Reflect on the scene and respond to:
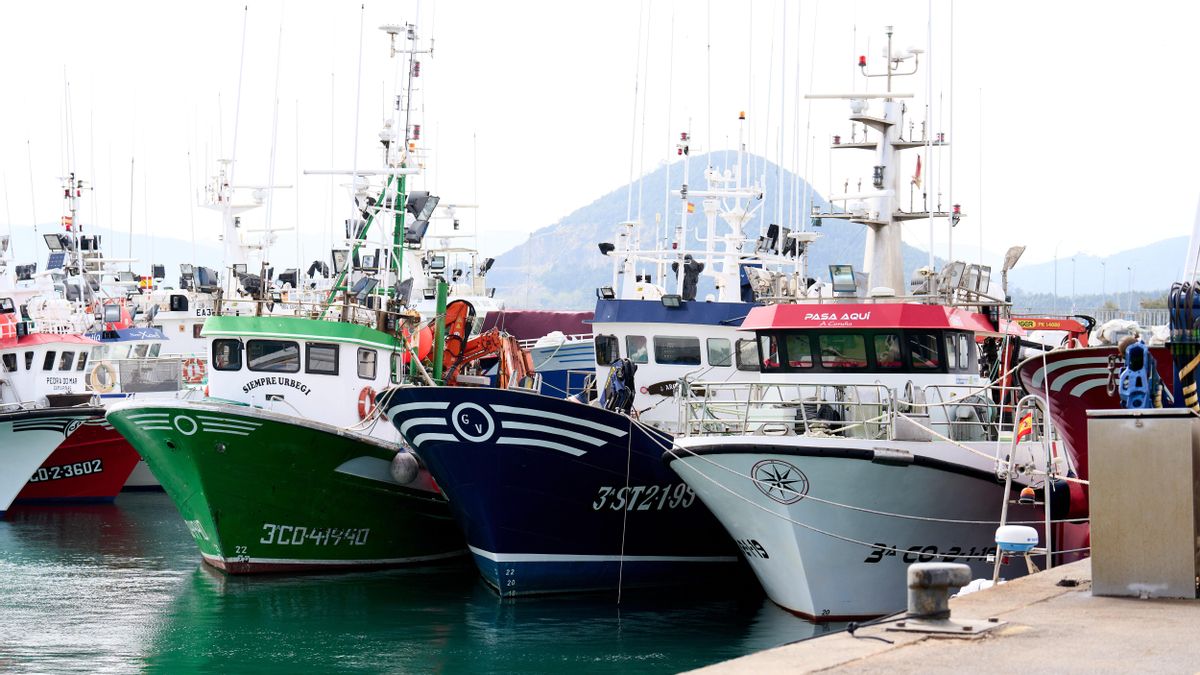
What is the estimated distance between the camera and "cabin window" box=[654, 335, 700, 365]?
21.8 m

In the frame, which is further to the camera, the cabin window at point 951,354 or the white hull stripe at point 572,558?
the white hull stripe at point 572,558

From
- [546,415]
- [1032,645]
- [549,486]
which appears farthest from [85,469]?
[1032,645]

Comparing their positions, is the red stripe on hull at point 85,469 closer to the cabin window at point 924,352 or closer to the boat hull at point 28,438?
the boat hull at point 28,438

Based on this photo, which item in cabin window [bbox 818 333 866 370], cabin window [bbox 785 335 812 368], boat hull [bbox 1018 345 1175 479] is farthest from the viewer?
cabin window [bbox 785 335 812 368]

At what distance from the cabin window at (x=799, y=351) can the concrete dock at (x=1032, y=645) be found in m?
8.31

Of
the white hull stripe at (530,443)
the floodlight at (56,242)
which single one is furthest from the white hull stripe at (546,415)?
the floodlight at (56,242)

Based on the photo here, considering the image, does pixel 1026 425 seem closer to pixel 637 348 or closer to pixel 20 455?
pixel 637 348

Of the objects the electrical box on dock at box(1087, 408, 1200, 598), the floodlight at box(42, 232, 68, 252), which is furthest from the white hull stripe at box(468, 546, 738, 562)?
the floodlight at box(42, 232, 68, 252)

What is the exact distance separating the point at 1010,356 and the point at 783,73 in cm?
502

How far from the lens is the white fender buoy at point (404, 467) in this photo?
20344mm

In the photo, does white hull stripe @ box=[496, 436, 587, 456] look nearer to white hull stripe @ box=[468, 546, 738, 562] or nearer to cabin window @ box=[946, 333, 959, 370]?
white hull stripe @ box=[468, 546, 738, 562]

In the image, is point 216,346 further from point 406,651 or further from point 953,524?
point 953,524

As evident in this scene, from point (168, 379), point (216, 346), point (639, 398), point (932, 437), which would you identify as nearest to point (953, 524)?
point (932, 437)

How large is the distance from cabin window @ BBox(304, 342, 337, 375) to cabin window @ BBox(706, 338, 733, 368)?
5334 mm
